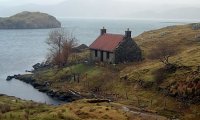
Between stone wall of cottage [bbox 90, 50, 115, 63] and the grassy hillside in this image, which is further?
stone wall of cottage [bbox 90, 50, 115, 63]

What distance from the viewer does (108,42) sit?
327 feet

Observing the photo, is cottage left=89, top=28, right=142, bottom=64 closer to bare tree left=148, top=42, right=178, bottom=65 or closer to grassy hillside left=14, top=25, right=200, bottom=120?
grassy hillside left=14, top=25, right=200, bottom=120

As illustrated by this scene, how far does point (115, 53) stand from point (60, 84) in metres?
16.0

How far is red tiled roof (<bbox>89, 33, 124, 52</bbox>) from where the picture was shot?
96.2m

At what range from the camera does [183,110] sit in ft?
213

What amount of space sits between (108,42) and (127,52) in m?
6.60

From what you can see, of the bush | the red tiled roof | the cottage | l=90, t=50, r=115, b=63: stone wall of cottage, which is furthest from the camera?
the red tiled roof

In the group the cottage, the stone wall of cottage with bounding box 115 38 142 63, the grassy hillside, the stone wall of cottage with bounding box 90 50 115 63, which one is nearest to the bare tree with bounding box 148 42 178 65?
the grassy hillside

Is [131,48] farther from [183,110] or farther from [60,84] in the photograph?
[183,110]

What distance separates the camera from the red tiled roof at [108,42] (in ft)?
316

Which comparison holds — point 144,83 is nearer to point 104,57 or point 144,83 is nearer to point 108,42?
point 104,57

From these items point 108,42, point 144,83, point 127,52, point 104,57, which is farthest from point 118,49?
point 144,83

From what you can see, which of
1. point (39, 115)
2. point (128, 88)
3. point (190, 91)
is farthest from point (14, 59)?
point (39, 115)

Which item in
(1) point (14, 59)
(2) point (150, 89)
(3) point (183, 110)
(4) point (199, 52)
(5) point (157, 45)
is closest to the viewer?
(3) point (183, 110)
